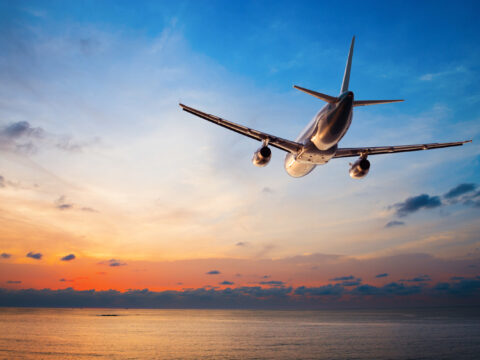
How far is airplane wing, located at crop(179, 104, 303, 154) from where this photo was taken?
28.1 meters

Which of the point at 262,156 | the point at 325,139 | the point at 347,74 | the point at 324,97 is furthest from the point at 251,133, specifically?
the point at 347,74

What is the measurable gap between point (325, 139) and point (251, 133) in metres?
6.42

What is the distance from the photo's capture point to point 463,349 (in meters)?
52.5

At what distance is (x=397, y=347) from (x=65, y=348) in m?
53.5

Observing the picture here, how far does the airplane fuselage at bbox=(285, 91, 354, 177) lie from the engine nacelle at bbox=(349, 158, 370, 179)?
2616 mm

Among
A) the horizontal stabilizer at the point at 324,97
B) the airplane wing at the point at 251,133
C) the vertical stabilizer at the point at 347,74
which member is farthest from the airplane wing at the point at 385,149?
the horizontal stabilizer at the point at 324,97

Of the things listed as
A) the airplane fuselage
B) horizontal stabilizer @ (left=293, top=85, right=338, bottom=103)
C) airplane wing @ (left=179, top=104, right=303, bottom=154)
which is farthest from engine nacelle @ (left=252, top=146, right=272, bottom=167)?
horizontal stabilizer @ (left=293, top=85, right=338, bottom=103)

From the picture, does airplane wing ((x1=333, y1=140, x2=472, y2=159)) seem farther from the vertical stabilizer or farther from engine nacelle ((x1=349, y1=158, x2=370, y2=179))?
the vertical stabilizer

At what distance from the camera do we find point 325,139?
27125 mm

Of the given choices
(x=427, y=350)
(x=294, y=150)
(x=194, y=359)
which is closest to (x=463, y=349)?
(x=427, y=350)

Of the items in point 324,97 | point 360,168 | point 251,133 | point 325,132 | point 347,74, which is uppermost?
point 347,74

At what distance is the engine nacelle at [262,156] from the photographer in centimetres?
3016

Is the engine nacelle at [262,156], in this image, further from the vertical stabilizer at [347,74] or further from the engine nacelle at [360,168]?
the engine nacelle at [360,168]

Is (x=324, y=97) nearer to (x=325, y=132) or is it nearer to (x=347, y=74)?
(x=325, y=132)
